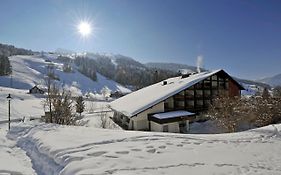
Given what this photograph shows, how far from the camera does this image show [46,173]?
22.6 ft

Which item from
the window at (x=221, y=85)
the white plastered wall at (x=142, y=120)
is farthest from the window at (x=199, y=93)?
the white plastered wall at (x=142, y=120)

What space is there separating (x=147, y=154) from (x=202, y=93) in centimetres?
2463

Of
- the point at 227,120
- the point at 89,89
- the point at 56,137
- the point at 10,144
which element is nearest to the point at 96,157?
the point at 56,137

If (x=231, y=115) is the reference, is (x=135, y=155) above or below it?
above

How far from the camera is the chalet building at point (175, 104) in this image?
82.4 ft

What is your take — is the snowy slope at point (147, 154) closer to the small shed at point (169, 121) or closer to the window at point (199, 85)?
the small shed at point (169, 121)

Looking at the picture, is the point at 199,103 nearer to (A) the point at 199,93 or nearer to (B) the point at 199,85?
(A) the point at 199,93

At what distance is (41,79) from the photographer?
130750 mm

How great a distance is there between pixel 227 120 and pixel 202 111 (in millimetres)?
10013

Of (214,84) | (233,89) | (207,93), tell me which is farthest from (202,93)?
(233,89)

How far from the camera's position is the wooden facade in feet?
93.4

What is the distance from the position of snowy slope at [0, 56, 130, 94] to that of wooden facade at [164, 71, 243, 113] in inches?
3737

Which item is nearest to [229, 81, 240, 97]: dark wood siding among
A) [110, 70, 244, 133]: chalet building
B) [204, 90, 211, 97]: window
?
[110, 70, 244, 133]: chalet building

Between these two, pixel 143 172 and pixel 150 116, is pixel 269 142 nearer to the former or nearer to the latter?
pixel 143 172
